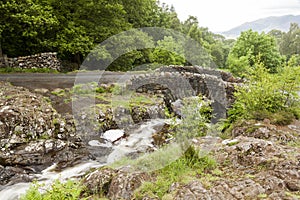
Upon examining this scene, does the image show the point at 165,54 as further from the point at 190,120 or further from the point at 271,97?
the point at 190,120

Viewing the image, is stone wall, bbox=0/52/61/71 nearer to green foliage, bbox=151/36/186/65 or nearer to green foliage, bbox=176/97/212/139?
green foliage, bbox=151/36/186/65

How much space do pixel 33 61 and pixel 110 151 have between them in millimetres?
9727

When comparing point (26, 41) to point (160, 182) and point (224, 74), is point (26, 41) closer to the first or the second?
point (224, 74)

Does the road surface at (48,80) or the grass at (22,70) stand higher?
the grass at (22,70)

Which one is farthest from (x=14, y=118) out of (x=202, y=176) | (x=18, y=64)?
(x=18, y=64)

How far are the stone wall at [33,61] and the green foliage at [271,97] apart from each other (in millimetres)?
11385

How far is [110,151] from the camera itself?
7992mm

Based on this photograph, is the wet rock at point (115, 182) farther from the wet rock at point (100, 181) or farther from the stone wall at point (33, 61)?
the stone wall at point (33, 61)

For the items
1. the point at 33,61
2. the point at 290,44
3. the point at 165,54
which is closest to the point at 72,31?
the point at 33,61

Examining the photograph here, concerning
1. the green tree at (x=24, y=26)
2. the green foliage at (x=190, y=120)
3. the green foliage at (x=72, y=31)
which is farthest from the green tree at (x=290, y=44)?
the green foliage at (x=190, y=120)

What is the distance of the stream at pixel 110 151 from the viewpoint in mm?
5988

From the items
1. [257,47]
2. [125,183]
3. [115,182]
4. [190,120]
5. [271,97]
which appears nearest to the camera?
[125,183]

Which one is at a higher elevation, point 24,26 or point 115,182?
point 24,26

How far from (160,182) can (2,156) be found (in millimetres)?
4342
